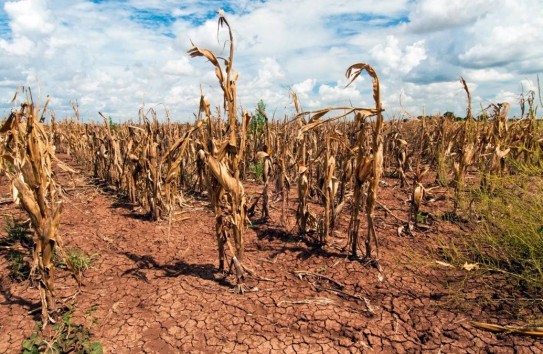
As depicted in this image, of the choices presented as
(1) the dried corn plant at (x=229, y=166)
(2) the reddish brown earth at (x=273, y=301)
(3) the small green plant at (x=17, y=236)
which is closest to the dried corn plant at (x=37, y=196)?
(2) the reddish brown earth at (x=273, y=301)

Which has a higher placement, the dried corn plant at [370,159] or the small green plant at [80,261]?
the dried corn plant at [370,159]

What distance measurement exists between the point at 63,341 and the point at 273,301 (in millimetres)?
1539

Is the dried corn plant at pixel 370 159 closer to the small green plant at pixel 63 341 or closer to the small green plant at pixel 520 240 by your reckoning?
the small green plant at pixel 520 240

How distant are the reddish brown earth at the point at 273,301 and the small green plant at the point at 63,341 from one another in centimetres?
11

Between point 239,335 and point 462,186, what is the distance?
3582 millimetres

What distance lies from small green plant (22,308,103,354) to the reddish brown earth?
11 cm

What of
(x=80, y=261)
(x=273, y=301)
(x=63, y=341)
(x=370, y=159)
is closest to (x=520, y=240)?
(x=370, y=159)

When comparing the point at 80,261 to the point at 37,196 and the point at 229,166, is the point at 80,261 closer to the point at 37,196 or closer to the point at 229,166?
the point at 37,196

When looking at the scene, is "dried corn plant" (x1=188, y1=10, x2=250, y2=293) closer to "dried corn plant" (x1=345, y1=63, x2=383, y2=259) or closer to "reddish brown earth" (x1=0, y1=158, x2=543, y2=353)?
"reddish brown earth" (x1=0, y1=158, x2=543, y2=353)

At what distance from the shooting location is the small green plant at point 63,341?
2234 millimetres

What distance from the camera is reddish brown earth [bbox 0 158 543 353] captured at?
2.38 meters

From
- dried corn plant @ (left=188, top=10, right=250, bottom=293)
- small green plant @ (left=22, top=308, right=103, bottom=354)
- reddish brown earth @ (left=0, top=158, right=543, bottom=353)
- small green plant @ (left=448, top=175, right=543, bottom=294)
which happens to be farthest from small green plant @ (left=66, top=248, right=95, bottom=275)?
small green plant @ (left=448, top=175, right=543, bottom=294)

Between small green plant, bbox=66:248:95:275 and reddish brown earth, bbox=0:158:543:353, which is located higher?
small green plant, bbox=66:248:95:275

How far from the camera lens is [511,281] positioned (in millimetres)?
2742
